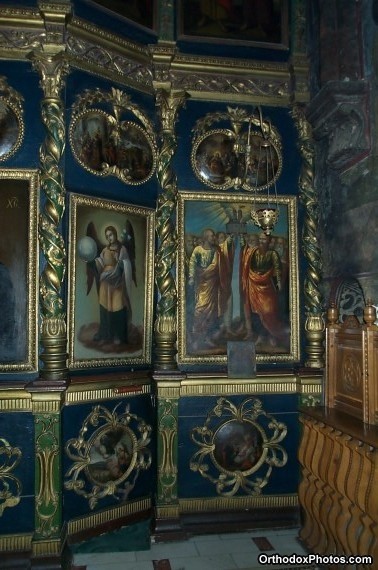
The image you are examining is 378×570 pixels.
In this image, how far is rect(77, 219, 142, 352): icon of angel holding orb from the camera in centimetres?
469

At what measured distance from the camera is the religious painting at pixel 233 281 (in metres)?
5.20

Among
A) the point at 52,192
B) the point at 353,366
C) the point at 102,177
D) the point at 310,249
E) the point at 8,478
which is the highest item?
the point at 102,177

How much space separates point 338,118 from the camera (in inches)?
188

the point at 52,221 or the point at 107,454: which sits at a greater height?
the point at 52,221

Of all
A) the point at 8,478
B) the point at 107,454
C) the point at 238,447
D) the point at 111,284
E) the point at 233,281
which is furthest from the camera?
the point at 233,281

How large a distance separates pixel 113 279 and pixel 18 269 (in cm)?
91

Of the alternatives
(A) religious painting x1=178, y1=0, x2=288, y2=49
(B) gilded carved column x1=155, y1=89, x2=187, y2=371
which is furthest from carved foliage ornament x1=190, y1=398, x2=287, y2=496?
(A) religious painting x1=178, y1=0, x2=288, y2=49

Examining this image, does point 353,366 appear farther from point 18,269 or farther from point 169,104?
point 169,104

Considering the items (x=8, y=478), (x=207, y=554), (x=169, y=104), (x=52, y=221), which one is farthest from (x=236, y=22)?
(x=207, y=554)

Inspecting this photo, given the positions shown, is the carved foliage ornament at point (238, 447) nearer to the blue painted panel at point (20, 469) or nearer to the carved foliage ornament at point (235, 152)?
the blue painted panel at point (20, 469)

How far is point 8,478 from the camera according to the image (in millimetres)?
4312

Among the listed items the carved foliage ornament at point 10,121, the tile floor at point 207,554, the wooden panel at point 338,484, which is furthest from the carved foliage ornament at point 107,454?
the carved foliage ornament at point 10,121

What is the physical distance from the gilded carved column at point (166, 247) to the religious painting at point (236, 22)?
0.88m

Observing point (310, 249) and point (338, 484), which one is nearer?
point (338, 484)
